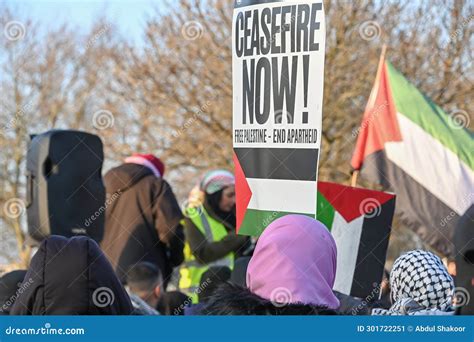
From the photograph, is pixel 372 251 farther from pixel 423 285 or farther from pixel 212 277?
pixel 423 285

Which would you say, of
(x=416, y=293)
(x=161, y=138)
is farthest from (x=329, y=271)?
(x=161, y=138)

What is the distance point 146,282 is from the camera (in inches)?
287

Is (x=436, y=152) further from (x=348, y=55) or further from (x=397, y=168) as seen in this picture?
(x=348, y=55)

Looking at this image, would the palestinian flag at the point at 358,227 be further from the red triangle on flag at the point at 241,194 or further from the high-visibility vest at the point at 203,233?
the high-visibility vest at the point at 203,233

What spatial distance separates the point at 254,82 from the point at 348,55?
8.42 meters

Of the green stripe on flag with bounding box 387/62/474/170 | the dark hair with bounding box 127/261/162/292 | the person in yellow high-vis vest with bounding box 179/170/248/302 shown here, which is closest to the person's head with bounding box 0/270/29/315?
the dark hair with bounding box 127/261/162/292

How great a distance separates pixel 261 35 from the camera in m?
5.29

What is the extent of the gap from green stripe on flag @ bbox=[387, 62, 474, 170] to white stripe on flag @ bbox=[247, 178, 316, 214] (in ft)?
9.93

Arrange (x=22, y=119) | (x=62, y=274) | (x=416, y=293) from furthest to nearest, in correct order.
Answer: (x=22, y=119), (x=416, y=293), (x=62, y=274)

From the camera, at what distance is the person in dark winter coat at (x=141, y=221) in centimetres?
784

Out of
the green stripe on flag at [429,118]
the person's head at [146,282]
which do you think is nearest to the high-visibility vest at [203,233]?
the person's head at [146,282]

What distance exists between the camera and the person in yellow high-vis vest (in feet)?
27.3

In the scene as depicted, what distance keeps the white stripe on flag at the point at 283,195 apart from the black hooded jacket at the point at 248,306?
4.80ft

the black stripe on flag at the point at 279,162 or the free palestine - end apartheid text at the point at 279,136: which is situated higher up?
the free palestine - end apartheid text at the point at 279,136
